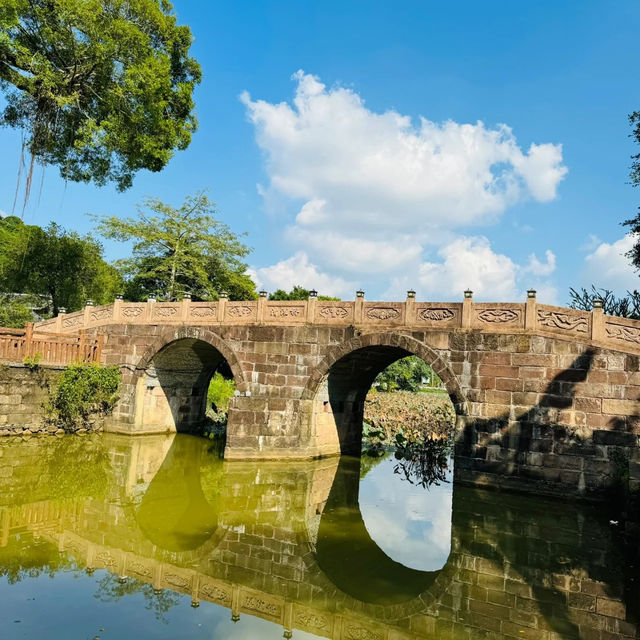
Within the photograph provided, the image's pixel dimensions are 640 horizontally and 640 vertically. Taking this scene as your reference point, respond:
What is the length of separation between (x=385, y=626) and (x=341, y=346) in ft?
28.0

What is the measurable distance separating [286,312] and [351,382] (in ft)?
10.8

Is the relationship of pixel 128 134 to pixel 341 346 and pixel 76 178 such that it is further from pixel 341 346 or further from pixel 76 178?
pixel 341 346

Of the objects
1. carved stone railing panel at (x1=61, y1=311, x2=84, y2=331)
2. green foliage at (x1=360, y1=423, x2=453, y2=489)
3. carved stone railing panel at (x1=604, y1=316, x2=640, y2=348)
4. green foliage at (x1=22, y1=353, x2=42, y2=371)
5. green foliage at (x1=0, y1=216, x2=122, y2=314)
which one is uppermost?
green foliage at (x1=0, y1=216, x2=122, y2=314)

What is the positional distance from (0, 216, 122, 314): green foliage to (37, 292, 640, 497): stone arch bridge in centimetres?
374

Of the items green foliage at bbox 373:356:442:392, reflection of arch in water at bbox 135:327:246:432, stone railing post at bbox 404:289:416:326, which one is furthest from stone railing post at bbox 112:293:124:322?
green foliage at bbox 373:356:442:392

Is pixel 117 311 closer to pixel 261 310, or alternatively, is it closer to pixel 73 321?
pixel 73 321

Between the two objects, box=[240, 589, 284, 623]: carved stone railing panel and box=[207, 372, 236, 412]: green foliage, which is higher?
box=[207, 372, 236, 412]: green foliage

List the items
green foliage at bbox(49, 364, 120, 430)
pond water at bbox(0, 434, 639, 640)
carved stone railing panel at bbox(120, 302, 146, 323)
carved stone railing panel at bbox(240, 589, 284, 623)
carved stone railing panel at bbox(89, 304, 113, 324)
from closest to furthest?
pond water at bbox(0, 434, 639, 640)
carved stone railing panel at bbox(240, 589, 284, 623)
green foliage at bbox(49, 364, 120, 430)
carved stone railing panel at bbox(120, 302, 146, 323)
carved stone railing panel at bbox(89, 304, 113, 324)

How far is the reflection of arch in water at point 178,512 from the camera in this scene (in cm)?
777

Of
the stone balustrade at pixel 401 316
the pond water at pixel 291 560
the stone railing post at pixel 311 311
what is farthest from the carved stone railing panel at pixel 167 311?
the pond water at pixel 291 560

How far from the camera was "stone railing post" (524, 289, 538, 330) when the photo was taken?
455 inches

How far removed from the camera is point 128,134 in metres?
13.6

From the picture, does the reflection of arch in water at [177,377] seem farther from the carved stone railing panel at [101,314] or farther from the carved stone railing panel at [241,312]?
the carved stone railing panel at [101,314]

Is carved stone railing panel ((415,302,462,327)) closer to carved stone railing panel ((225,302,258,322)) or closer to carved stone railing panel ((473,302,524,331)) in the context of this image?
carved stone railing panel ((473,302,524,331))
